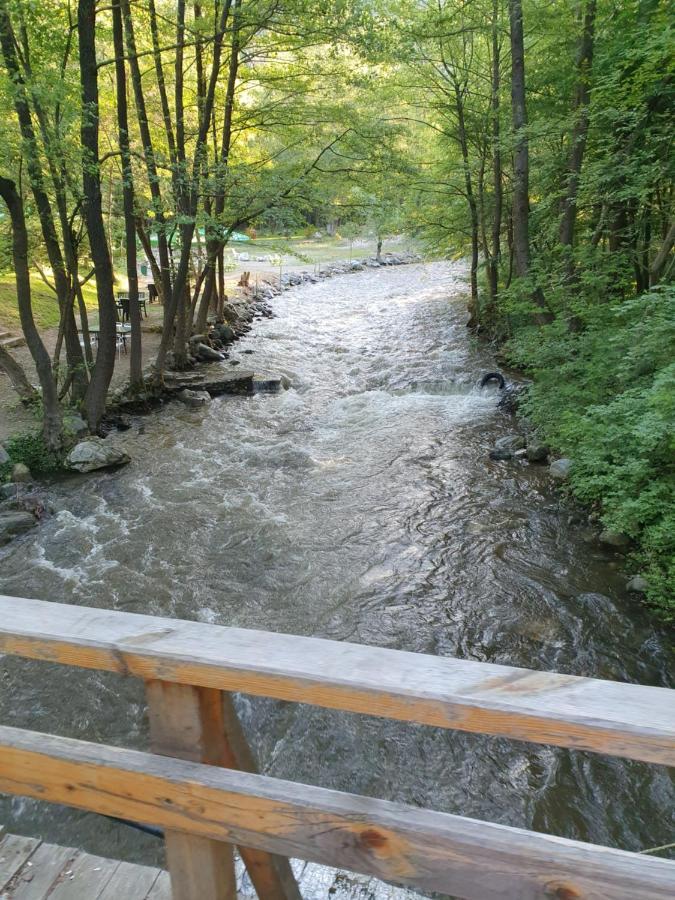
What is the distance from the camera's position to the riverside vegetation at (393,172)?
7.05 meters

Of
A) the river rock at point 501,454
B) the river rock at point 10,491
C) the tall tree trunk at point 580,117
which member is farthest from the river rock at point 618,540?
the river rock at point 10,491

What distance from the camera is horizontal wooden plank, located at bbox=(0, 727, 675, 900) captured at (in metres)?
1.15

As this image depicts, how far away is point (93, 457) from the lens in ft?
29.2

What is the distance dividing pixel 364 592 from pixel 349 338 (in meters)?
12.9

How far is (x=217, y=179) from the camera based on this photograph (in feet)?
33.9

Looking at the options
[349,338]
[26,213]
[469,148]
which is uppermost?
[469,148]

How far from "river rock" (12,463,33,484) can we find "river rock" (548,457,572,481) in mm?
7443

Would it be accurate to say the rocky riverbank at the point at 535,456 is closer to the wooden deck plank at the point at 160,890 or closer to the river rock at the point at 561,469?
the river rock at the point at 561,469

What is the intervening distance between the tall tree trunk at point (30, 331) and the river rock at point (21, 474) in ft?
1.82

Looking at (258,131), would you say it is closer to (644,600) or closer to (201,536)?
(201,536)

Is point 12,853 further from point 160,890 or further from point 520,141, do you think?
point 520,141

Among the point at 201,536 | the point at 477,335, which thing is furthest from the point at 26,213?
the point at 477,335

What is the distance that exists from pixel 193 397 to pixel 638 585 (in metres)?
9.03

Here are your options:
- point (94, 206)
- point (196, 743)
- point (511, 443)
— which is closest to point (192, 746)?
point (196, 743)
